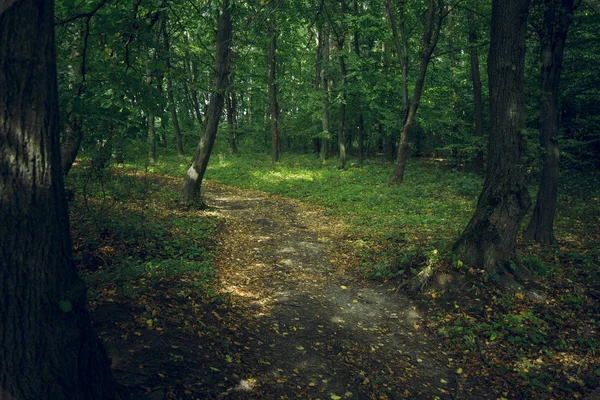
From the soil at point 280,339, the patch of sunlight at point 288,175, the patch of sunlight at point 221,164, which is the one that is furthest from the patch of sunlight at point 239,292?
the patch of sunlight at point 221,164

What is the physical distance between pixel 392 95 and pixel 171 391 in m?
21.8

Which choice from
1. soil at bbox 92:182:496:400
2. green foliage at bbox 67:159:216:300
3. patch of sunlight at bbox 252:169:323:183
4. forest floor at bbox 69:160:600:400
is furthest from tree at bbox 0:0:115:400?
patch of sunlight at bbox 252:169:323:183

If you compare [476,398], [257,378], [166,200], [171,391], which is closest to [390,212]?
[166,200]

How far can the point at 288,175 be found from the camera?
A: 20391mm

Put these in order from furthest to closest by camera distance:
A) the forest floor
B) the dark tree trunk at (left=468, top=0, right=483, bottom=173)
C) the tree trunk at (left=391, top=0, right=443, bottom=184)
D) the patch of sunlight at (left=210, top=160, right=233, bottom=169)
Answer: the patch of sunlight at (left=210, top=160, right=233, bottom=169) → the dark tree trunk at (left=468, top=0, right=483, bottom=173) → the tree trunk at (left=391, top=0, right=443, bottom=184) → the forest floor

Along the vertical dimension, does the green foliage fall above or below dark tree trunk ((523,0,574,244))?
below

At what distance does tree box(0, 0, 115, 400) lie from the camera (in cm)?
240

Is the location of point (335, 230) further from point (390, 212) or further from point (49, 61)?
point (49, 61)

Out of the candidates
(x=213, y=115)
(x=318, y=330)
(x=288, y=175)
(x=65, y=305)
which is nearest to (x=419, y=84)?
(x=288, y=175)

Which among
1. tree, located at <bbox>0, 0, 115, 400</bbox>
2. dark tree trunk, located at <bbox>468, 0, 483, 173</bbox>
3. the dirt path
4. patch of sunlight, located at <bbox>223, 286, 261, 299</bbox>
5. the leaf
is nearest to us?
tree, located at <bbox>0, 0, 115, 400</bbox>

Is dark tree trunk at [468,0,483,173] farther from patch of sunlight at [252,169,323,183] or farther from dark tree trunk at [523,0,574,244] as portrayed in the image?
dark tree trunk at [523,0,574,244]

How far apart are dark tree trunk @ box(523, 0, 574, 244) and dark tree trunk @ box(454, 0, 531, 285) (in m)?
1.90

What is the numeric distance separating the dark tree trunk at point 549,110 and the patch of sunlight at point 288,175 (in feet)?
37.5

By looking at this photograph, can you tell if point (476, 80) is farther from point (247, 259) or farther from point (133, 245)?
point (133, 245)
